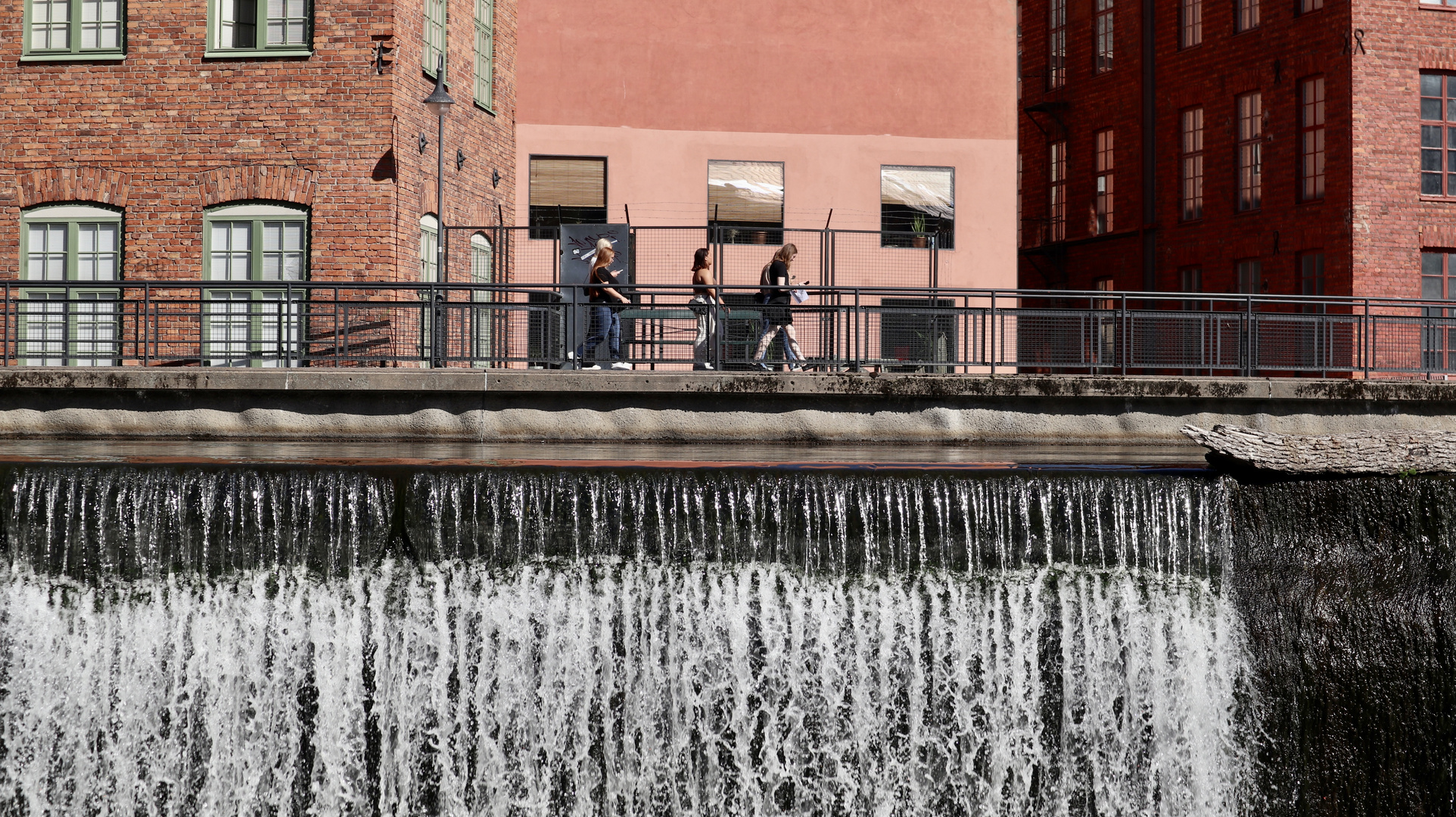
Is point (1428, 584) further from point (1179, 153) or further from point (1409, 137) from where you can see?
point (1179, 153)

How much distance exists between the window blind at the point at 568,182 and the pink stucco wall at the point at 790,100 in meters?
0.16

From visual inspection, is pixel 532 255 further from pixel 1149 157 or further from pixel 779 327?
pixel 1149 157

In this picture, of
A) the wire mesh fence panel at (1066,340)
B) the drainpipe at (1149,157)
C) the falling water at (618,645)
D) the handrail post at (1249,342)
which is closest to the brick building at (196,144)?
the wire mesh fence panel at (1066,340)

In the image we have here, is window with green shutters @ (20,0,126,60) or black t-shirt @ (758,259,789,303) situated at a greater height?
window with green shutters @ (20,0,126,60)

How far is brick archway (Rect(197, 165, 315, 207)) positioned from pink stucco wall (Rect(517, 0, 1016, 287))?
18.7 feet

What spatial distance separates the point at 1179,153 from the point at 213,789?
29214mm

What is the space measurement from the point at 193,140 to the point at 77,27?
6.79 feet

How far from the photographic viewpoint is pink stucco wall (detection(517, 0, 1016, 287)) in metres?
23.6

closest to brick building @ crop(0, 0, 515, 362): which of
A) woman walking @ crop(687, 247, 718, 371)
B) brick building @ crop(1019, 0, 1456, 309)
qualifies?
woman walking @ crop(687, 247, 718, 371)

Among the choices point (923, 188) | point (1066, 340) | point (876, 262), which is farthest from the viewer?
point (923, 188)

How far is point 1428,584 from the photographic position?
8953 mm

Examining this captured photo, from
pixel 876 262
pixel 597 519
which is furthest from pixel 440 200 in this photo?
pixel 597 519

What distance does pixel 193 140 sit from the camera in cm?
1847

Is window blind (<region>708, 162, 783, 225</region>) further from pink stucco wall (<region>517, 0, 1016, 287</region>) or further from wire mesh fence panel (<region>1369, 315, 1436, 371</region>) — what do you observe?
wire mesh fence panel (<region>1369, 315, 1436, 371</region>)
